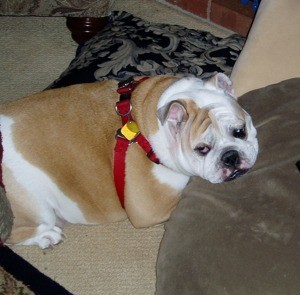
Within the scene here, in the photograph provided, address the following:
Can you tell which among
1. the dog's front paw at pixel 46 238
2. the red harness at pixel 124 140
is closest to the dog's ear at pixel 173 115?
the red harness at pixel 124 140

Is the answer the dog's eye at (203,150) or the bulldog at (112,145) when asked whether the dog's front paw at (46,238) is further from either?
the dog's eye at (203,150)

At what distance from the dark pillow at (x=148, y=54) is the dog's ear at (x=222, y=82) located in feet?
1.55

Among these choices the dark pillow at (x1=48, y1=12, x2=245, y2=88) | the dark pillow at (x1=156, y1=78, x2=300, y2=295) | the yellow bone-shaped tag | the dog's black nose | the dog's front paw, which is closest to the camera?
the dark pillow at (x1=156, y1=78, x2=300, y2=295)

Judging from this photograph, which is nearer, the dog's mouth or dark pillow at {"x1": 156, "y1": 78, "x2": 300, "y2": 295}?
dark pillow at {"x1": 156, "y1": 78, "x2": 300, "y2": 295}

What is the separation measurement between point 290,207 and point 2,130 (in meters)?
0.93

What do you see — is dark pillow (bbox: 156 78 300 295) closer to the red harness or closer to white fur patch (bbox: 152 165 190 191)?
white fur patch (bbox: 152 165 190 191)

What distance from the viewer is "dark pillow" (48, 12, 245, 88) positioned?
86.2 inches

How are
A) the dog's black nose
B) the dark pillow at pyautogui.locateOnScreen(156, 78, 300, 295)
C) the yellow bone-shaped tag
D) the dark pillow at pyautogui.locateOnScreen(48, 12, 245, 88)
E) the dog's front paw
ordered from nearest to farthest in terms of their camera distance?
1. the dark pillow at pyautogui.locateOnScreen(156, 78, 300, 295)
2. the dog's black nose
3. the yellow bone-shaped tag
4. the dog's front paw
5. the dark pillow at pyautogui.locateOnScreen(48, 12, 245, 88)

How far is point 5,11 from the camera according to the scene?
2.36 metres

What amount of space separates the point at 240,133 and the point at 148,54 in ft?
2.74

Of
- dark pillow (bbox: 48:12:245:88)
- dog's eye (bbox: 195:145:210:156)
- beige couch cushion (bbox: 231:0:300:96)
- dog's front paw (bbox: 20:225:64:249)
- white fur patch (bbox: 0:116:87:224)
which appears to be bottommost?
dog's front paw (bbox: 20:225:64:249)

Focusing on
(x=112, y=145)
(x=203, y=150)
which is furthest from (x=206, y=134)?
(x=112, y=145)

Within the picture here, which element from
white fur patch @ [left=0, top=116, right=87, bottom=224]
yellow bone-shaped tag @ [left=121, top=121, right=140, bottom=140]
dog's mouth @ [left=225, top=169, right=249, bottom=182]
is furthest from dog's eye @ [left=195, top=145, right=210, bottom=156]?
white fur patch @ [left=0, top=116, right=87, bottom=224]

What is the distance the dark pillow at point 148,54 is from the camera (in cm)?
219
